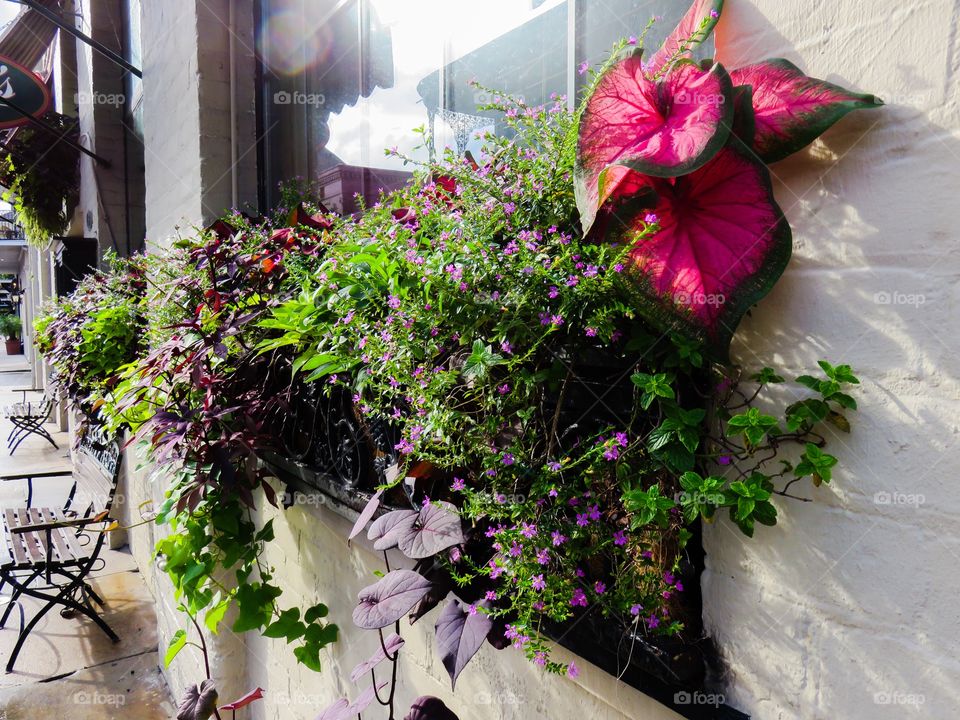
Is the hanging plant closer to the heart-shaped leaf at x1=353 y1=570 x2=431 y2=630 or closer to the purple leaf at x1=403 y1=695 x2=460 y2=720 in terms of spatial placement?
the heart-shaped leaf at x1=353 y1=570 x2=431 y2=630

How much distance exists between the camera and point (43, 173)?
8.53 meters

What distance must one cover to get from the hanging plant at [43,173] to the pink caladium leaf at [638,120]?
29.8 feet

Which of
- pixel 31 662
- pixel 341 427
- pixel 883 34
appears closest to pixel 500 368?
pixel 883 34

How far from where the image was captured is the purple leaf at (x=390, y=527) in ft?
4.48

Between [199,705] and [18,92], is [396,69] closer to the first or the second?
[199,705]

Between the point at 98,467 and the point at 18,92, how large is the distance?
4003 mm

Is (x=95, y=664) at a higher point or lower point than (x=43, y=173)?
lower

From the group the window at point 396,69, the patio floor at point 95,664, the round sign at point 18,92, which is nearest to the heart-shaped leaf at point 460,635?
the window at point 396,69

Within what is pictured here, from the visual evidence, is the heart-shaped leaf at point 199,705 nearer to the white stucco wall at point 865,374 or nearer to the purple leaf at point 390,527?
the purple leaf at point 390,527

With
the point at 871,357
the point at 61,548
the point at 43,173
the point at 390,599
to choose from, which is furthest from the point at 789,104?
the point at 43,173

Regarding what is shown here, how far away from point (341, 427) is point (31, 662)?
3795mm

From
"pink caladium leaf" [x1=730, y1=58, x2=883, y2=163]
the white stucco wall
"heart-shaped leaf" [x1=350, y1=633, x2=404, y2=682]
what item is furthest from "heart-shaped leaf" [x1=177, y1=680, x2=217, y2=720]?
"pink caladium leaf" [x1=730, y1=58, x2=883, y2=163]

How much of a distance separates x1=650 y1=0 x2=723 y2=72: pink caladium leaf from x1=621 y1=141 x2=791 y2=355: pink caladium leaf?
0.18 meters

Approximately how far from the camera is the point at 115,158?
7469mm
